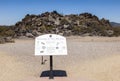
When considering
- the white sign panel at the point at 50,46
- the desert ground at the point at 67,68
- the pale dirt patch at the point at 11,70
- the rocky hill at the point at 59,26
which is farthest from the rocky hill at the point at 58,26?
the white sign panel at the point at 50,46

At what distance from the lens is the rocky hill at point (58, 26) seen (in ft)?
131

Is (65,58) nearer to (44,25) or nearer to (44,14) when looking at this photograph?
(44,25)

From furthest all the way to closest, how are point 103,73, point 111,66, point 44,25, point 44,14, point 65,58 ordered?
point 44,14, point 44,25, point 65,58, point 111,66, point 103,73

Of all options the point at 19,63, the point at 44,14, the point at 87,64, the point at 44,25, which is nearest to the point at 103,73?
the point at 87,64

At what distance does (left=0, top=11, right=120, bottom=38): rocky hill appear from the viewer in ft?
131

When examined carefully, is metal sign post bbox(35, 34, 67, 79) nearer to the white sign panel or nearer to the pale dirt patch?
the white sign panel

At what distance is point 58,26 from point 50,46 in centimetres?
2935

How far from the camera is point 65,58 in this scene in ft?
59.4

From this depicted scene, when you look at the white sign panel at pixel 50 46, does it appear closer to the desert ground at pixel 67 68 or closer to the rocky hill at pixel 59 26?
the desert ground at pixel 67 68

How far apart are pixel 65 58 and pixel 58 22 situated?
77.7 feet

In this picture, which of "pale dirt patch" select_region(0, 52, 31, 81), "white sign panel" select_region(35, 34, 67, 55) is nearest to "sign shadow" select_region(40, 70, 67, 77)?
"pale dirt patch" select_region(0, 52, 31, 81)

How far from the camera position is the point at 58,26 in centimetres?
4112

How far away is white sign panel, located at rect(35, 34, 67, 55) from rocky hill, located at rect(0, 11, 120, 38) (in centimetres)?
2645

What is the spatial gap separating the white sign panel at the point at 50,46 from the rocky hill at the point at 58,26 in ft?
86.8
